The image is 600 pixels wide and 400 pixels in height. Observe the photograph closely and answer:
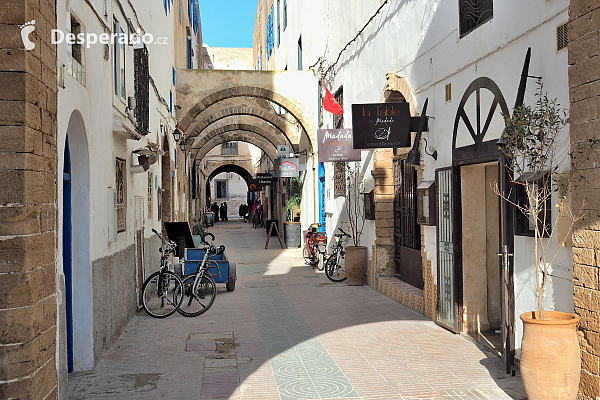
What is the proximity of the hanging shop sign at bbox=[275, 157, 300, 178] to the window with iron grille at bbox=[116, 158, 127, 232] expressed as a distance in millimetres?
11165

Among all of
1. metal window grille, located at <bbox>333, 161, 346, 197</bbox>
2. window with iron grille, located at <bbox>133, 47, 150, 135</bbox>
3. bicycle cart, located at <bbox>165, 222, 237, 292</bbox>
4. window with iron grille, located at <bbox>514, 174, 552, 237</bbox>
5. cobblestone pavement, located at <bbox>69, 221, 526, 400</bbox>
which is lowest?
cobblestone pavement, located at <bbox>69, 221, 526, 400</bbox>

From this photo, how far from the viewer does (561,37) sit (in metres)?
5.18

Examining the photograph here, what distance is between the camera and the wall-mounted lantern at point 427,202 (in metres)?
8.14

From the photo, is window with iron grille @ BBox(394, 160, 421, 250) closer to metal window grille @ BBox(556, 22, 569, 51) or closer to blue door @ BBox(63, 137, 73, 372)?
metal window grille @ BBox(556, 22, 569, 51)

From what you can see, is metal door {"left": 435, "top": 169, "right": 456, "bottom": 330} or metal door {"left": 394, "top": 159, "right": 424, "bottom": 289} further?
metal door {"left": 394, "top": 159, "right": 424, "bottom": 289}

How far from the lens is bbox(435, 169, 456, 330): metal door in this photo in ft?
25.0

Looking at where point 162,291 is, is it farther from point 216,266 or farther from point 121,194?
point 216,266

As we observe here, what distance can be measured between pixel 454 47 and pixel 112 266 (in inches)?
182

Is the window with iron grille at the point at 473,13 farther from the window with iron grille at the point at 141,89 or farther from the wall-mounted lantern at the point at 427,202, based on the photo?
the window with iron grille at the point at 141,89

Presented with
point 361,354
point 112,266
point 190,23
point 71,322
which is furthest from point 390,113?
point 190,23

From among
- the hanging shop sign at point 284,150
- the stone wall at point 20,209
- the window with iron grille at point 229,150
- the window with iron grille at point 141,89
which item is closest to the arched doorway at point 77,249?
the stone wall at point 20,209

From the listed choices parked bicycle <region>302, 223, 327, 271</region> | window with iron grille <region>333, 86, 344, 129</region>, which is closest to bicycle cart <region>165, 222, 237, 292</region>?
parked bicycle <region>302, 223, 327, 271</region>

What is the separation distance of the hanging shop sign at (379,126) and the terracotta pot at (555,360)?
437cm

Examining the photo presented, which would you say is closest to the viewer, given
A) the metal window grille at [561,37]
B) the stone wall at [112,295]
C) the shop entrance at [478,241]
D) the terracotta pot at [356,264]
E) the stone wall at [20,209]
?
the stone wall at [20,209]
